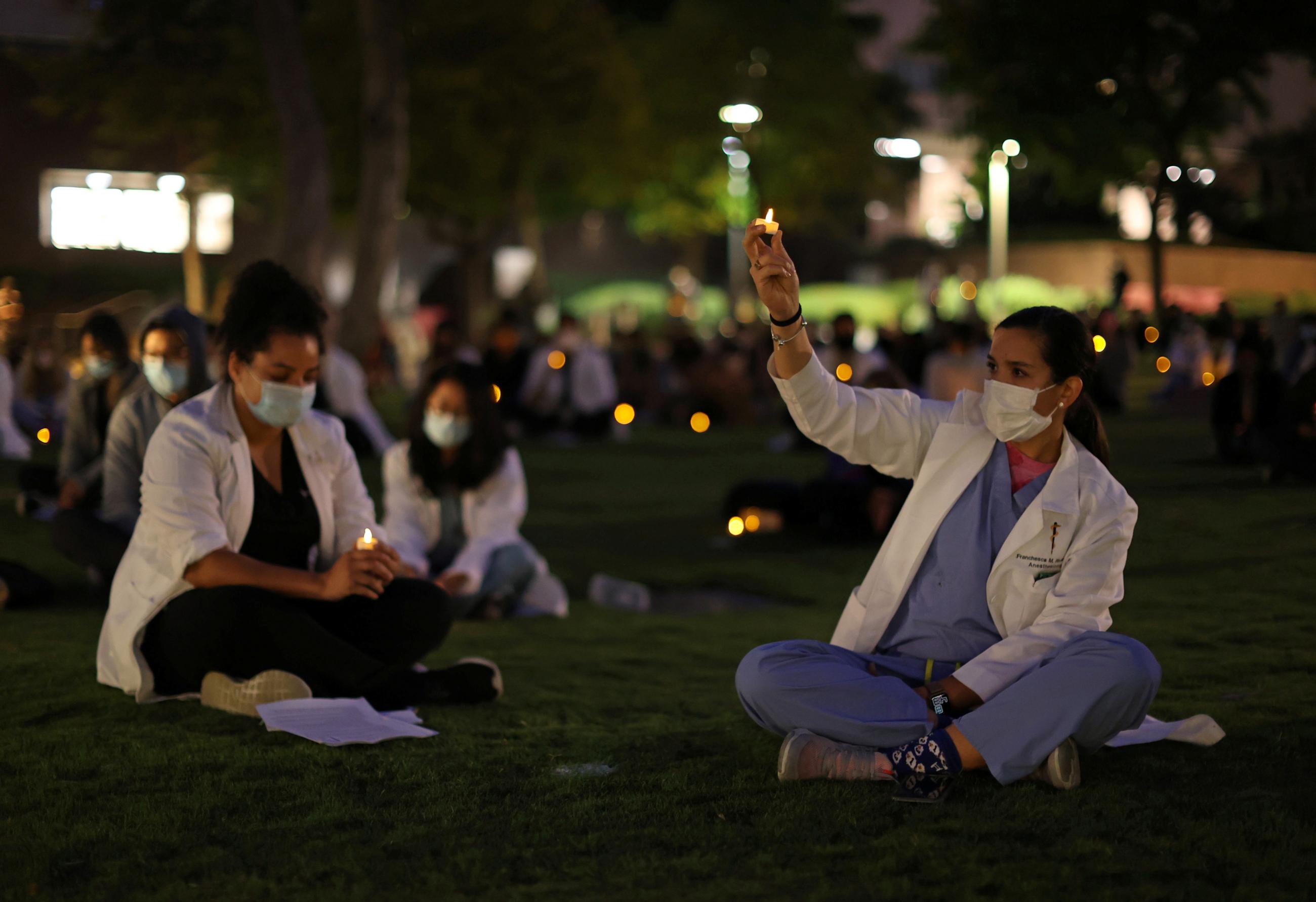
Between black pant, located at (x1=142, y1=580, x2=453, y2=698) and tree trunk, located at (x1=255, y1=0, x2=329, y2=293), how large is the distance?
15.6m

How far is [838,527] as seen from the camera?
10.7 m

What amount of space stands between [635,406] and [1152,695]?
17399 millimetres

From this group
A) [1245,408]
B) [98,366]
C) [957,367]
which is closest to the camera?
[98,366]

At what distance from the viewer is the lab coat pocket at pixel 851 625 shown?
178 inches

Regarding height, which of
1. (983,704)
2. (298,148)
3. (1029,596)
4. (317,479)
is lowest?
(983,704)

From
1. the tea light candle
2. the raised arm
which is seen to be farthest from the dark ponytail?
the tea light candle

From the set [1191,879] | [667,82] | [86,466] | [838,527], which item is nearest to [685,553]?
[838,527]

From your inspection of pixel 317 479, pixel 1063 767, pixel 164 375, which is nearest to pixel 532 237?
pixel 164 375

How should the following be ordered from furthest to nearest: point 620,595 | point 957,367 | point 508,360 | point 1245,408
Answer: point 508,360 → point 1245,408 → point 957,367 → point 620,595

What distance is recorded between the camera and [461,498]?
24.8ft

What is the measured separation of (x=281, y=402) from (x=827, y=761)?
2.21 m

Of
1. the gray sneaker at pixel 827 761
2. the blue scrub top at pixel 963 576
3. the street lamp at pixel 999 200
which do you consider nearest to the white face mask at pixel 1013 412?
the blue scrub top at pixel 963 576

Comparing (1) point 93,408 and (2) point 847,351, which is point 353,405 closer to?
(2) point 847,351

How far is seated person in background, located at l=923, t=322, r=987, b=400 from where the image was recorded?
37.5ft
